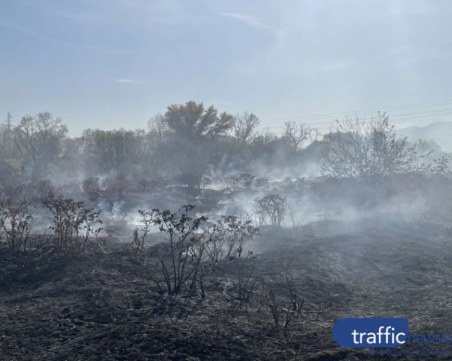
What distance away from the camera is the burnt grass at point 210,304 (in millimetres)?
4125

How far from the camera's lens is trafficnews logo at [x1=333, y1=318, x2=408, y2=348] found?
4277 mm

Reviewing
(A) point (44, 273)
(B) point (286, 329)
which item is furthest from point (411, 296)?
(A) point (44, 273)

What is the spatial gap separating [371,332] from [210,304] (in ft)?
6.26

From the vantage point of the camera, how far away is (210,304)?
552 centimetres

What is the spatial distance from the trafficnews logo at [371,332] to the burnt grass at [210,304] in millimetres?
132

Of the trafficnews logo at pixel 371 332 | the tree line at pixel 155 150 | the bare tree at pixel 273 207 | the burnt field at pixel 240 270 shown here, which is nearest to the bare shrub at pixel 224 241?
the burnt field at pixel 240 270

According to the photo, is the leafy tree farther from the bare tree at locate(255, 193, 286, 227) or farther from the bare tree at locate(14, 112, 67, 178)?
the bare tree at locate(255, 193, 286, 227)

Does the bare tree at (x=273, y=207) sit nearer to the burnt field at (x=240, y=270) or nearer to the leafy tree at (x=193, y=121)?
the burnt field at (x=240, y=270)

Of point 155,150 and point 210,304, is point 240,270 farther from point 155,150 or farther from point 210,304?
point 155,150

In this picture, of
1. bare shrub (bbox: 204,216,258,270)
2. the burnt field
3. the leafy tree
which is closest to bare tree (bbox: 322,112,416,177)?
the burnt field

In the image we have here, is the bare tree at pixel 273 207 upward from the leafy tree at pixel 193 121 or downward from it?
downward

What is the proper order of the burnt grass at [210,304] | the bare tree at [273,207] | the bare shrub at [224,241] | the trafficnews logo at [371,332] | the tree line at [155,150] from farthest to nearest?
1. the tree line at [155,150]
2. the bare tree at [273,207]
3. the bare shrub at [224,241]
4. the trafficnews logo at [371,332]
5. the burnt grass at [210,304]

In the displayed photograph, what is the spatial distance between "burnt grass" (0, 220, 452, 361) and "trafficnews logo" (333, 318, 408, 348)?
5.2 inches

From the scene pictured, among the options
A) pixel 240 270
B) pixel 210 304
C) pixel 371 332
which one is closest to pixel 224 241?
pixel 240 270
